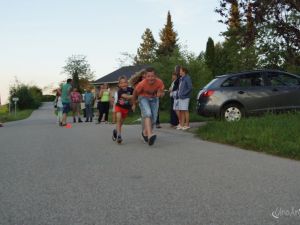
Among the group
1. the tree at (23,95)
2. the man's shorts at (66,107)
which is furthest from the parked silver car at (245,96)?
the tree at (23,95)

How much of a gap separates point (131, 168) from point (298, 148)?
113 inches

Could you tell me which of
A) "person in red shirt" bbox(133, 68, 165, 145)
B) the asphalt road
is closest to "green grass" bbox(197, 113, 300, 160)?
the asphalt road

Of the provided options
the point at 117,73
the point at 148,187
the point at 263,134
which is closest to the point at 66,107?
the point at 263,134

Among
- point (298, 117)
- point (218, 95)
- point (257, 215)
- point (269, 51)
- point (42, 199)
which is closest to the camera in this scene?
point (257, 215)

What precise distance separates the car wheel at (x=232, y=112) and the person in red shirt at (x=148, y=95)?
12.0ft

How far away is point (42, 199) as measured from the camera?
4676 millimetres

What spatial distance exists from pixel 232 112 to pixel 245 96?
57 cm

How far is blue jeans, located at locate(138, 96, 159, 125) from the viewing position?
9.39 m

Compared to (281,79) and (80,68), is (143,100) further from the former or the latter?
(80,68)

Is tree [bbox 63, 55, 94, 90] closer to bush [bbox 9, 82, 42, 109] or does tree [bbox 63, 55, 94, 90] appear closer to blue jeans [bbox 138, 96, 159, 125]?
bush [bbox 9, 82, 42, 109]

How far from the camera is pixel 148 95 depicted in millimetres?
9523

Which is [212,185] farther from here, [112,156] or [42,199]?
[112,156]

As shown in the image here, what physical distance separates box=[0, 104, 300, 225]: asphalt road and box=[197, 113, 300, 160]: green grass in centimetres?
41

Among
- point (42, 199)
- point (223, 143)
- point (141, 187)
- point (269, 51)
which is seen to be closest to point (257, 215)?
point (141, 187)
